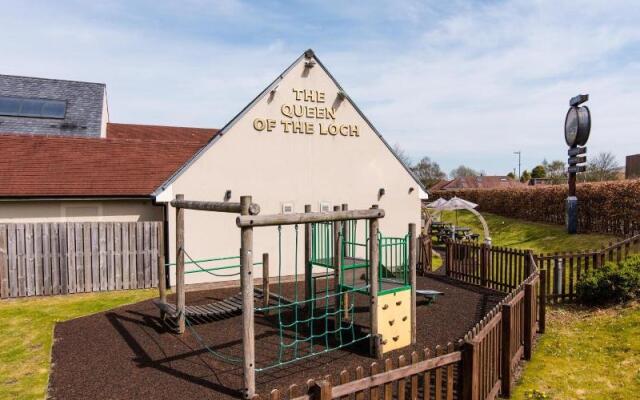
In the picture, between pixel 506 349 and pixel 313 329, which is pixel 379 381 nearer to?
pixel 506 349

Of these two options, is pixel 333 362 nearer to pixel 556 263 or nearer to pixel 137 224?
pixel 556 263

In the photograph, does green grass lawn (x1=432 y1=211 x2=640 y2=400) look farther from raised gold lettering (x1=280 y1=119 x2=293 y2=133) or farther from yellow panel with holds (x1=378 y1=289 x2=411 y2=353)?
raised gold lettering (x1=280 y1=119 x2=293 y2=133)

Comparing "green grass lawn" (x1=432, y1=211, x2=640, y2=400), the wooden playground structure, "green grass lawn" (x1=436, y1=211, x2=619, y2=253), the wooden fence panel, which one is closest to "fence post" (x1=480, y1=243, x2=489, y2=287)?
"green grass lawn" (x1=432, y1=211, x2=640, y2=400)

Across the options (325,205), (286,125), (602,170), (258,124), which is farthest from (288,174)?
(602,170)

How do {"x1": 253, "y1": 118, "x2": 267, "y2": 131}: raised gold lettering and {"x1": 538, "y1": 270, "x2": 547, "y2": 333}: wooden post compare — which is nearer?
{"x1": 538, "y1": 270, "x2": 547, "y2": 333}: wooden post

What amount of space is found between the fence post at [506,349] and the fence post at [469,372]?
4.73 ft

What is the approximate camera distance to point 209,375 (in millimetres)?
6969

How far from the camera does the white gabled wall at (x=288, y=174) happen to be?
1346 cm

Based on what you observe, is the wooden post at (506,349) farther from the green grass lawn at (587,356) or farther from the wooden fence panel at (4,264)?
the wooden fence panel at (4,264)

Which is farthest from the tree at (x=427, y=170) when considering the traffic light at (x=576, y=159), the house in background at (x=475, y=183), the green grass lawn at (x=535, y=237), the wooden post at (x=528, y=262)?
the wooden post at (x=528, y=262)

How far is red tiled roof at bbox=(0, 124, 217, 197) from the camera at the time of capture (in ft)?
43.8

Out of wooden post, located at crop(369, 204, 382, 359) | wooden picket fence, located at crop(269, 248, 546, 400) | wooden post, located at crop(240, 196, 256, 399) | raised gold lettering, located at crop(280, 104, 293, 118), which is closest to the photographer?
wooden picket fence, located at crop(269, 248, 546, 400)

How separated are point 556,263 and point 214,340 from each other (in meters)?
8.83

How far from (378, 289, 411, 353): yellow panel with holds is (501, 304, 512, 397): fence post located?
224cm
